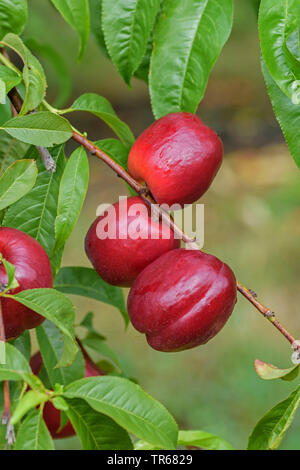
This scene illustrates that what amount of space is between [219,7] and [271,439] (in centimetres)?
51

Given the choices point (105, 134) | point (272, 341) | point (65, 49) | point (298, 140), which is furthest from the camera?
point (105, 134)

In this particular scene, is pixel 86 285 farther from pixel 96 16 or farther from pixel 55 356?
pixel 96 16

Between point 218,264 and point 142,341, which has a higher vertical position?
point 218,264

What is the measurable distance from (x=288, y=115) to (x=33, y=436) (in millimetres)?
442

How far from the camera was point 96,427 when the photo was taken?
2.05 feet

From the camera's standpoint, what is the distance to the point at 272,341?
2625mm

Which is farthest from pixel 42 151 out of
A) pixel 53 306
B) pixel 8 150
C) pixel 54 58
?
pixel 54 58

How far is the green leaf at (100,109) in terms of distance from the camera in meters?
0.79

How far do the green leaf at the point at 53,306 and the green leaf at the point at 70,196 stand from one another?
10 cm

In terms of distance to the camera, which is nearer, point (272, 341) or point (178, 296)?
point (178, 296)

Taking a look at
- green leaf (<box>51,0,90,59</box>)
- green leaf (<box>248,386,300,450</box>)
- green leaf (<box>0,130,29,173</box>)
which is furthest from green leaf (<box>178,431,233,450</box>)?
green leaf (<box>51,0,90,59</box>)
